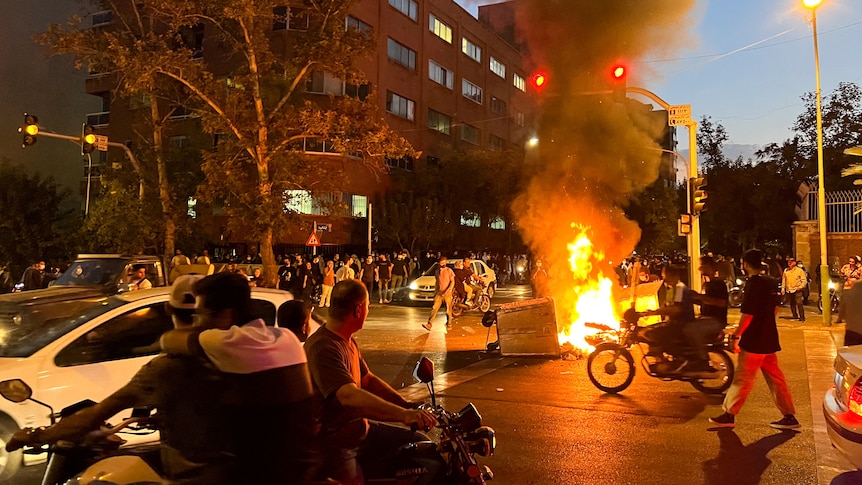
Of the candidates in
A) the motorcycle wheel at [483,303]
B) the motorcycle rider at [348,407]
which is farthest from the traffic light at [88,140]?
the motorcycle rider at [348,407]

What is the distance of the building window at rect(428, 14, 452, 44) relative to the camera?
130 feet

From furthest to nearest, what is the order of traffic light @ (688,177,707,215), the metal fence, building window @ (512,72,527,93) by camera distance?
building window @ (512,72,527,93), the metal fence, traffic light @ (688,177,707,215)

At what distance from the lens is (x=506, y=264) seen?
35594mm

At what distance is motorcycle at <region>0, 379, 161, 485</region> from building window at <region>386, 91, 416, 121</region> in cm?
3276

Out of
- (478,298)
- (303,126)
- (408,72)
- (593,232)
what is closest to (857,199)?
(593,232)

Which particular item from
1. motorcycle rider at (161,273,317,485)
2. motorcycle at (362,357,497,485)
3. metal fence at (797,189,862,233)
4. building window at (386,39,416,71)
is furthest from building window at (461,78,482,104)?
motorcycle rider at (161,273,317,485)

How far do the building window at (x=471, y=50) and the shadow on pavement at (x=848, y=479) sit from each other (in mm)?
41270

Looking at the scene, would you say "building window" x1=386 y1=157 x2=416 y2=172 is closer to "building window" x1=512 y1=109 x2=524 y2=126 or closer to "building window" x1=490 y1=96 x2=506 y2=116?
"building window" x1=490 y1=96 x2=506 y2=116

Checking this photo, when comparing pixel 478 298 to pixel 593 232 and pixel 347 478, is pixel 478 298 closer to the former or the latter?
pixel 593 232

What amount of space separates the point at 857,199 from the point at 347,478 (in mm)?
24137

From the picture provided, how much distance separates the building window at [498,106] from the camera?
1928 inches

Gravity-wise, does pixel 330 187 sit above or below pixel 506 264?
above

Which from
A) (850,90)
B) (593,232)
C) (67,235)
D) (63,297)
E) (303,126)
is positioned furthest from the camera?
(850,90)

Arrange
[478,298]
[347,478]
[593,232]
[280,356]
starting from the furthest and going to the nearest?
[478,298] < [593,232] < [347,478] < [280,356]
